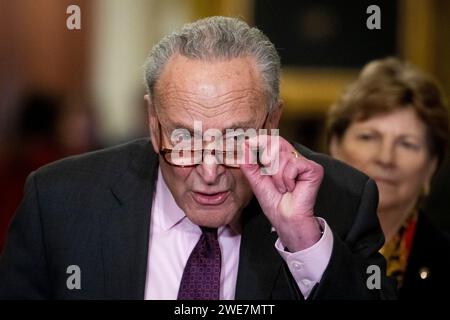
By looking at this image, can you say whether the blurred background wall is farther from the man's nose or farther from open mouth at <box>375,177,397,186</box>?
the man's nose

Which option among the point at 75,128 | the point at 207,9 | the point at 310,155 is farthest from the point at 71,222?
the point at 207,9

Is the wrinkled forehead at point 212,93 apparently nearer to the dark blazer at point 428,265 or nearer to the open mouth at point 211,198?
the open mouth at point 211,198

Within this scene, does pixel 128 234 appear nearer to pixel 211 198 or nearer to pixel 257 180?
Result: pixel 211 198

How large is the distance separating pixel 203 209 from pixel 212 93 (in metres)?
0.24

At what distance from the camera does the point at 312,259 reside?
2.01m

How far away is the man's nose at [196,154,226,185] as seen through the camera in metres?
2.02

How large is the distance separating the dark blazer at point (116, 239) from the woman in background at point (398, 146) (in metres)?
0.46

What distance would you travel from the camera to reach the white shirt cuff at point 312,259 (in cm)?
200

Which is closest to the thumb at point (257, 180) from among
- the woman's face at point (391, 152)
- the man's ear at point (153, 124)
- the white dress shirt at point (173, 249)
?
the white dress shirt at point (173, 249)

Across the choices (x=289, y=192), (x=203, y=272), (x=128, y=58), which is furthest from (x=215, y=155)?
(x=128, y=58)
